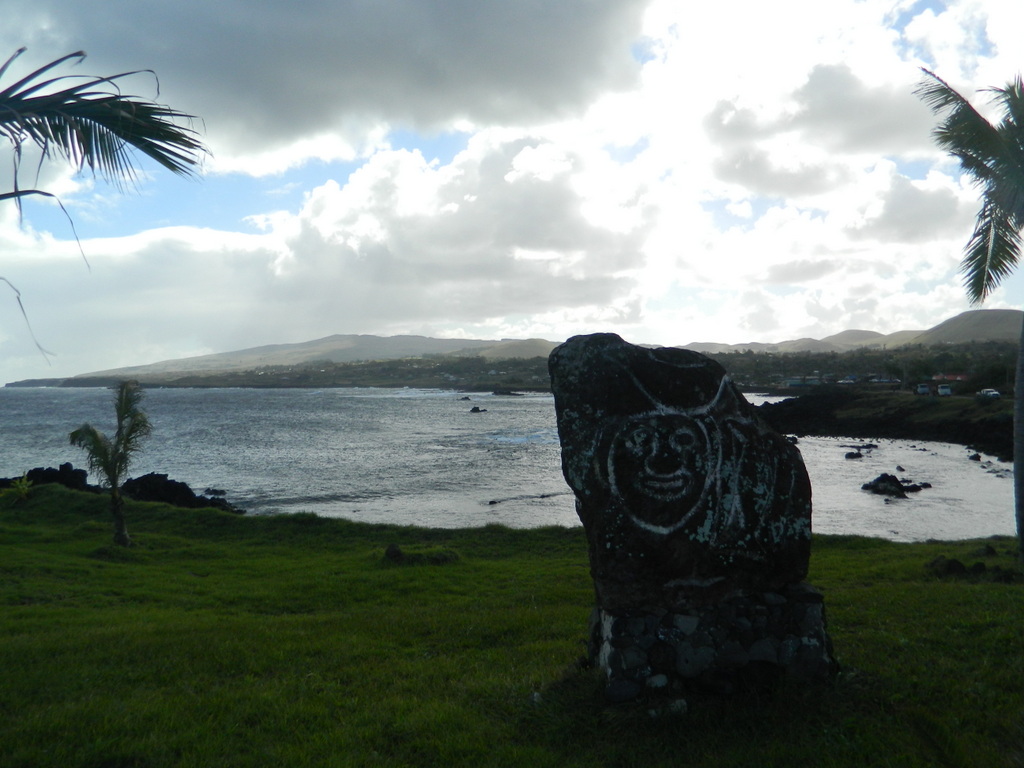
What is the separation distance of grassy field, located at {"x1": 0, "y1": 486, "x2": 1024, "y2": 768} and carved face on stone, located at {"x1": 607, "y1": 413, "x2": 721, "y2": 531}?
1426 mm

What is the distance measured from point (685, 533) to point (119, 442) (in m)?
17.3

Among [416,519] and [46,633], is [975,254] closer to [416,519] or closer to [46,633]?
[46,633]

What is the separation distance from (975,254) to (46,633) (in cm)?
1550

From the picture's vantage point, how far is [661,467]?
5.80 m

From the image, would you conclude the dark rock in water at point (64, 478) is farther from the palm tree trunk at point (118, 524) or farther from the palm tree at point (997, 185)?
the palm tree at point (997, 185)

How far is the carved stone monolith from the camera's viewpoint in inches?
218

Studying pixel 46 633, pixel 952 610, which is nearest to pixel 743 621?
pixel 952 610

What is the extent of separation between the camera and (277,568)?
16.3 meters

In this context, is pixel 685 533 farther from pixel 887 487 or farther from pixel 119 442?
pixel 887 487

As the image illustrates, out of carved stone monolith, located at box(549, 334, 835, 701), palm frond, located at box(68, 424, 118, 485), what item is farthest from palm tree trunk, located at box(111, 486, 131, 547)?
carved stone monolith, located at box(549, 334, 835, 701)

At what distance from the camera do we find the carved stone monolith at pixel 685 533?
5.55m

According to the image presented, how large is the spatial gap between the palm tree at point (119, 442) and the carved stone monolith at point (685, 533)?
630 inches

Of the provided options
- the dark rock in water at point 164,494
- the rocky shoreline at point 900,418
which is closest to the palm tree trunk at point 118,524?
the dark rock in water at point 164,494

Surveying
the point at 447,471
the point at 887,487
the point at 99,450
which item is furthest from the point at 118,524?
the point at 887,487
